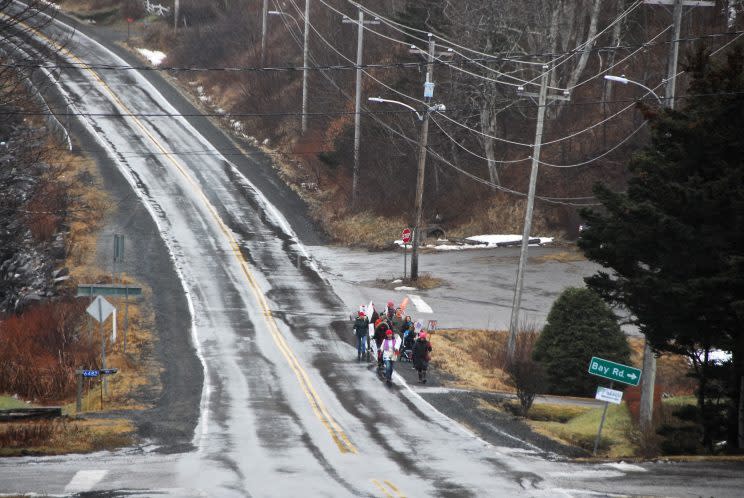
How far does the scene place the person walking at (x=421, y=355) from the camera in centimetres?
2691

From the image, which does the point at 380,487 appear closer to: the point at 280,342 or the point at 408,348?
the point at 408,348

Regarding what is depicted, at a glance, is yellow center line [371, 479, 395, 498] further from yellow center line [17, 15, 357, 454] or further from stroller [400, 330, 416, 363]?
stroller [400, 330, 416, 363]

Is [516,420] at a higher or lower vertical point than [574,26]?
lower

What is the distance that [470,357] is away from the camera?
104 feet

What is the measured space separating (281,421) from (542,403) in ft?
24.1

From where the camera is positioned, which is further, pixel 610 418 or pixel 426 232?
pixel 426 232

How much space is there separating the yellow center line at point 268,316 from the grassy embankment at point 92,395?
3.79 metres

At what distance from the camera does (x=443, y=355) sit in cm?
3105

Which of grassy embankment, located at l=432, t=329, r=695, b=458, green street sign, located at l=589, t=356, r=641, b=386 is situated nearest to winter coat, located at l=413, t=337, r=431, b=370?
grassy embankment, located at l=432, t=329, r=695, b=458

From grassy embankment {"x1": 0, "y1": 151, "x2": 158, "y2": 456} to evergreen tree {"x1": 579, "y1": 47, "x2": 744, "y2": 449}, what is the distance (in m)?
9.96

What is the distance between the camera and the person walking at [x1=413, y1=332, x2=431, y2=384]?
26906 mm

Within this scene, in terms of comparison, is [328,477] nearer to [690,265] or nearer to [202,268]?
[690,265]

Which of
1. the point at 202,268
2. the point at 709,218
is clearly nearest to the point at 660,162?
the point at 709,218

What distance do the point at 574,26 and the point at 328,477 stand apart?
4389 cm
